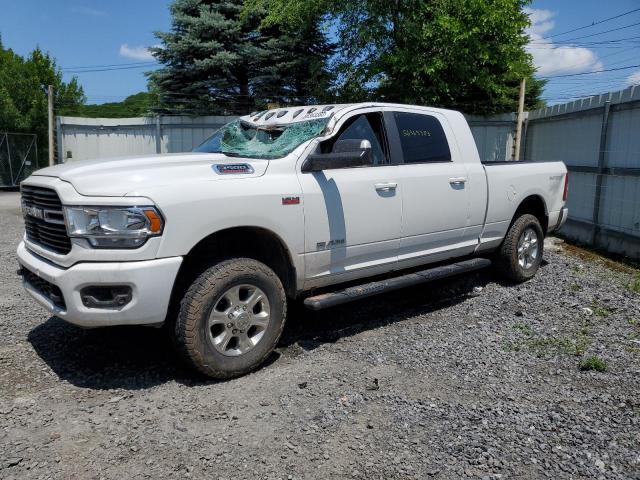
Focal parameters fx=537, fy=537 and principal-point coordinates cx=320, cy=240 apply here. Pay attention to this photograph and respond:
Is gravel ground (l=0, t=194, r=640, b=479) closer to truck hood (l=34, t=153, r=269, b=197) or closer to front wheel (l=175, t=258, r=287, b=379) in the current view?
front wheel (l=175, t=258, r=287, b=379)

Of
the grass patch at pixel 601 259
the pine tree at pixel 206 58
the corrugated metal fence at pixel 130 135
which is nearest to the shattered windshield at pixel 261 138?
the grass patch at pixel 601 259

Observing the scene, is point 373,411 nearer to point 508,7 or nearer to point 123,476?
point 123,476

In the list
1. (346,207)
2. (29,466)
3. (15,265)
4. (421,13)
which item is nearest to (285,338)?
(346,207)

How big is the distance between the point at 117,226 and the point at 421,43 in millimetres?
10620

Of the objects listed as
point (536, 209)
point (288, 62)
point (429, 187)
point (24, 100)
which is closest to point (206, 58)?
point (288, 62)

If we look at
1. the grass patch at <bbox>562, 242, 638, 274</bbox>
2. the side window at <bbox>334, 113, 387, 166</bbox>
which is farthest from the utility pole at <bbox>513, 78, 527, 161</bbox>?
the side window at <bbox>334, 113, 387, 166</bbox>

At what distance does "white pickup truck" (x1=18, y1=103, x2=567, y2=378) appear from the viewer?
3453 mm

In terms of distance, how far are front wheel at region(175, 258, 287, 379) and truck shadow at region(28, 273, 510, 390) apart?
0.26m

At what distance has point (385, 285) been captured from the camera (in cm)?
476

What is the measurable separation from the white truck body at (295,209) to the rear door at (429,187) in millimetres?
14

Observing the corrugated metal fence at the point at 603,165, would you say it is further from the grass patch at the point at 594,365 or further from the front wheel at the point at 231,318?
the front wheel at the point at 231,318

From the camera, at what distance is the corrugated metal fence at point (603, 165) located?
26.0 feet

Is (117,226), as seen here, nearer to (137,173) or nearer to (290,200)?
(137,173)

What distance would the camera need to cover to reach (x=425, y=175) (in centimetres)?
508
